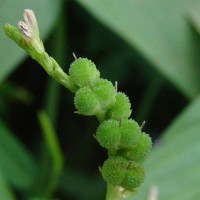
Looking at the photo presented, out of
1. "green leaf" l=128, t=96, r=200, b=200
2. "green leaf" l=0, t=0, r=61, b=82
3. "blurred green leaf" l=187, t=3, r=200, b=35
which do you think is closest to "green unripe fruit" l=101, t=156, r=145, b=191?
"green leaf" l=128, t=96, r=200, b=200

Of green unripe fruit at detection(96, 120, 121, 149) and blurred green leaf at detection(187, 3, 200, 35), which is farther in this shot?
blurred green leaf at detection(187, 3, 200, 35)

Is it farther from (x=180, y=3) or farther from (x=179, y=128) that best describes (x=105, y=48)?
(x=179, y=128)

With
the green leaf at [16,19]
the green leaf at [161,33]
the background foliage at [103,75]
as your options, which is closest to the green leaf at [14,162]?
the background foliage at [103,75]

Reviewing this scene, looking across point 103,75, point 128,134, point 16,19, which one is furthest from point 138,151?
point 103,75

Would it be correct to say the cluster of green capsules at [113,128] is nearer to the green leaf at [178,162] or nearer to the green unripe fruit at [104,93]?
the green unripe fruit at [104,93]

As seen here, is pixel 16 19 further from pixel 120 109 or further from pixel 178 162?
pixel 120 109

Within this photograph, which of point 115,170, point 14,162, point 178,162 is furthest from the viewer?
point 14,162

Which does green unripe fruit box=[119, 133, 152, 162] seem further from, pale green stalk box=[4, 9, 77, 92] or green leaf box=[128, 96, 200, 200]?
green leaf box=[128, 96, 200, 200]
